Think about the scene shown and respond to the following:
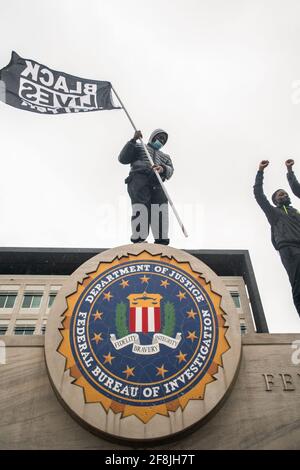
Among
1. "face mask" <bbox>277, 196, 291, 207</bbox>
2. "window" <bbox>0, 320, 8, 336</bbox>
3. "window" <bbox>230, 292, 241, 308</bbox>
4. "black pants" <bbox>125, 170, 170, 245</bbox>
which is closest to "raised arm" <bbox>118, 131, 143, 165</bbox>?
"black pants" <bbox>125, 170, 170, 245</bbox>

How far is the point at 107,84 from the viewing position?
989cm

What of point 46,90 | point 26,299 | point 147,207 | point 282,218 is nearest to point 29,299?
point 26,299

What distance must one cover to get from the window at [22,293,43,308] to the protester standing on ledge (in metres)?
31.2

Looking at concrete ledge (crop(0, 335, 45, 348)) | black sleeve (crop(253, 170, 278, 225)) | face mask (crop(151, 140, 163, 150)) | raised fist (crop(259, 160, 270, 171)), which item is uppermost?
face mask (crop(151, 140, 163, 150))

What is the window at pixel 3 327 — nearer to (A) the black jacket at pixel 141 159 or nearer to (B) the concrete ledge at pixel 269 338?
(A) the black jacket at pixel 141 159

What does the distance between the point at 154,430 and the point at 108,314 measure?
160cm

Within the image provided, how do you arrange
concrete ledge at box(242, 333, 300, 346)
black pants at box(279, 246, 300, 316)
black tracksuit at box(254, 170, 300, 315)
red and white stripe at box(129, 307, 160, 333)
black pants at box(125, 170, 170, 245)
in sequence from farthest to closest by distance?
black pants at box(125, 170, 170, 245)
black tracksuit at box(254, 170, 300, 315)
black pants at box(279, 246, 300, 316)
concrete ledge at box(242, 333, 300, 346)
red and white stripe at box(129, 307, 160, 333)

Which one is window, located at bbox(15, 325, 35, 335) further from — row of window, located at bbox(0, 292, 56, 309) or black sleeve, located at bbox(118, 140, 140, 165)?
black sleeve, located at bbox(118, 140, 140, 165)

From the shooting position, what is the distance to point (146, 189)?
26.0 feet

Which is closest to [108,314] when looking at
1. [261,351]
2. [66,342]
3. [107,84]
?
[66,342]

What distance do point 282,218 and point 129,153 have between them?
3.36 meters

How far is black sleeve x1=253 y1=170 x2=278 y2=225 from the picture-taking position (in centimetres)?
704

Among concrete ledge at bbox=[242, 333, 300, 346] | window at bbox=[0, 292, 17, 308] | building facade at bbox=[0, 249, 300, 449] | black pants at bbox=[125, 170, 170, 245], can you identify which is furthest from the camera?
window at bbox=[0, 292, 17, 308]
